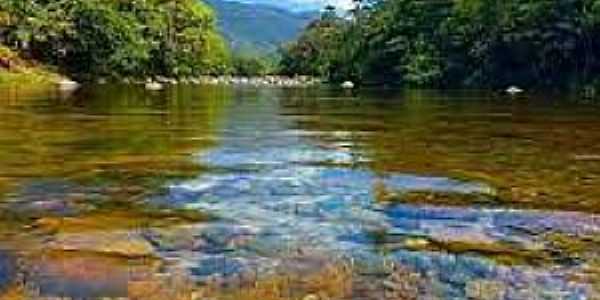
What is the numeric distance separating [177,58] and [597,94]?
2692 inches

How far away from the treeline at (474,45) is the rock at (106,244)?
190 feet

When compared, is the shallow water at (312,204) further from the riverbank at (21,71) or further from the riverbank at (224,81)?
the riverbank at (224,81)

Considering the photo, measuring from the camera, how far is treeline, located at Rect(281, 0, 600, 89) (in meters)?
67.5

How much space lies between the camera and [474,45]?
7819 centimetres

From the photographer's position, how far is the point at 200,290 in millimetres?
7094

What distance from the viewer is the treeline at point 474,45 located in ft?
221

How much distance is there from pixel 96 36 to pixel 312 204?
89.8m

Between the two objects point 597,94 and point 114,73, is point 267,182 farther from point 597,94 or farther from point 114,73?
point 114,73

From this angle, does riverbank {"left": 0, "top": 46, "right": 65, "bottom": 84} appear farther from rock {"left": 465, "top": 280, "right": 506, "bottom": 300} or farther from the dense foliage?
rock {"left": 465, "top": 280, "right": 506, "bottom": 300}

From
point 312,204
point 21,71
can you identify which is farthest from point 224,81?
point 312,204

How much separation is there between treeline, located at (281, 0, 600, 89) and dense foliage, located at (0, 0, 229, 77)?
20929 mm

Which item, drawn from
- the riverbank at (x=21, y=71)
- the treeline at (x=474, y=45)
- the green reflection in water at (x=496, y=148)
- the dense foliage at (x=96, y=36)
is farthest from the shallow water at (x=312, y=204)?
the dense foliage at (x=96, y=36)

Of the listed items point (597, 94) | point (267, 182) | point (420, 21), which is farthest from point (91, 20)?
point (267, 182)

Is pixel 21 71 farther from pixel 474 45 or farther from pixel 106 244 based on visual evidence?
pixel 106 244
